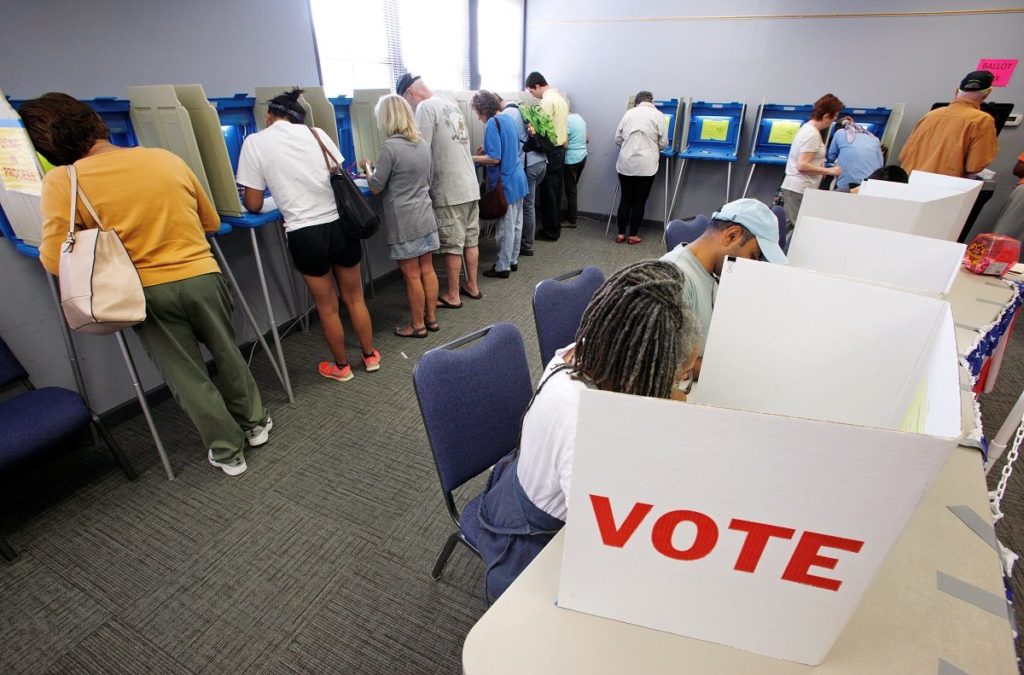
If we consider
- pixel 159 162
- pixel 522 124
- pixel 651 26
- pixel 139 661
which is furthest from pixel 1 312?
pixel 651 26

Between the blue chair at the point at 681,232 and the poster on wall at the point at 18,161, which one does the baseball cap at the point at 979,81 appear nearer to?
the blue chair at the point at 681,232

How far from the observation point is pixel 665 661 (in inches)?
25.2

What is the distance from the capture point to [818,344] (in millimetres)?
955

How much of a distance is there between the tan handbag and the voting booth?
14.5ft

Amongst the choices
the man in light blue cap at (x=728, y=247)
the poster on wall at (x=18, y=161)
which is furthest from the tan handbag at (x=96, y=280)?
the man in light blue cap at (x=728, y=247)

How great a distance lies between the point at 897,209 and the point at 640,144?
2.94m

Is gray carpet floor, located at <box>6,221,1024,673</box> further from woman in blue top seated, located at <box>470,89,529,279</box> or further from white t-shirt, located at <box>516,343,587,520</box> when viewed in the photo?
woman in blue top seated, located at <box>470,89,529,279</box>

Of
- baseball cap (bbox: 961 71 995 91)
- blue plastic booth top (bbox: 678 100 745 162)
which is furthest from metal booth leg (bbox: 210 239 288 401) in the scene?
baseball cap (bbox: 961 71 995 91)

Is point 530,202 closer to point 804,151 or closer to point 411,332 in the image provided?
point 411,332

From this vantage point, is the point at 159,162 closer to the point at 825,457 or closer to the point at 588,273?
the point at 588,273

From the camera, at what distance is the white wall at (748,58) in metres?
3.90

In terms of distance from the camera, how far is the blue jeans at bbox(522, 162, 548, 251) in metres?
4.16

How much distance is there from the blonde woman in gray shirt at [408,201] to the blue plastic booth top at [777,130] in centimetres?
321

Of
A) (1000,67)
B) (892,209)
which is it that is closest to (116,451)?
(892,209)
